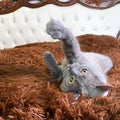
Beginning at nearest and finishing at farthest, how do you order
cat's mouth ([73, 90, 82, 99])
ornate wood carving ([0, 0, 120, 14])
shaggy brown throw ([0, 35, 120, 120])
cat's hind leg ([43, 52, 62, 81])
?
shaggy brown throw ([0, 35, 120, 120]) < cat's mouth ([73, 90, 82, 99]) < cat's hind leg ([43, 52, 62, 81]) < ornate wood carving ([0, 0, 120, 14])

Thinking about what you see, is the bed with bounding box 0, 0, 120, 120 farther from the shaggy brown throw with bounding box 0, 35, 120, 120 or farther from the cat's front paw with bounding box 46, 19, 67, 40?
the cat's front paw with bounding box 46, 19, 67, 40

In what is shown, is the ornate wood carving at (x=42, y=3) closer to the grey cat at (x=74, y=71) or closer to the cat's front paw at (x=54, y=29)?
the grey cat at (x=74, y=71)

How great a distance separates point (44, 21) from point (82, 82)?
5.33 ft

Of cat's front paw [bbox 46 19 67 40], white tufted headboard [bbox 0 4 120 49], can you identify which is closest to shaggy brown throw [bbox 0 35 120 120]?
cat's front paw [bbox 46 19 67 40]

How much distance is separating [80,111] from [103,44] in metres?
1.20

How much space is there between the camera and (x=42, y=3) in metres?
2.60

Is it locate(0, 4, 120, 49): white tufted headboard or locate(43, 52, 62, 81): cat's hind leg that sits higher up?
locate(43, 52, 62, 81): cat's hind leg

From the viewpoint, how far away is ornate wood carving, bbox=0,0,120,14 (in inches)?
101

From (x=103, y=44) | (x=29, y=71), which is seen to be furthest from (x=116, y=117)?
(x=103, y=44)

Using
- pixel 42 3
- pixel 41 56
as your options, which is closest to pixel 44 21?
pixel 42 3

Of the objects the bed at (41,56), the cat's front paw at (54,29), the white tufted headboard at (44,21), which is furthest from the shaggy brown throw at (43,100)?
the white tufted headboard at (44,21)

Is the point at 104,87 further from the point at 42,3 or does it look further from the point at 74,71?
the point at 42,3

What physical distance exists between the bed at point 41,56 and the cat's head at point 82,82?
39 mm

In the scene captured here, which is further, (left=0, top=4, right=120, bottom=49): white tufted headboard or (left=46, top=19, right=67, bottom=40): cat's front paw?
(left=0, top=4, right=120, bottom=49): white tufted headboard
